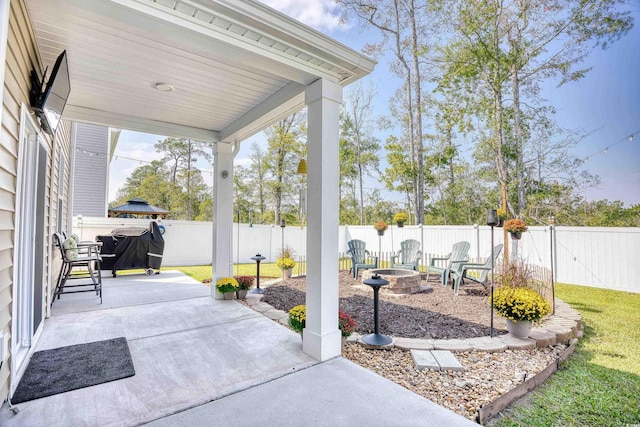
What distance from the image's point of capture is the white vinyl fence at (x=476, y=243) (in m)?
6.21

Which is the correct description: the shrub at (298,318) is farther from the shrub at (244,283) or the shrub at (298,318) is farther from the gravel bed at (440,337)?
the shrub at (244,283)

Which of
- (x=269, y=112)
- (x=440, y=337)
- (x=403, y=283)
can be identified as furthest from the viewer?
(x=403, y=283)

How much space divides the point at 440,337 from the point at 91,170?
10952 mm

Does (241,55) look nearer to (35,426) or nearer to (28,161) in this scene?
(28,161)

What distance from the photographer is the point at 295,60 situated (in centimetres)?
265

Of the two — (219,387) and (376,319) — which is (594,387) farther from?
(219,387)

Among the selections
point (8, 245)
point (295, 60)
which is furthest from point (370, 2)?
point (8, 245)

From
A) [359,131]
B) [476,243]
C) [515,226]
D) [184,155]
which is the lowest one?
[476,243]

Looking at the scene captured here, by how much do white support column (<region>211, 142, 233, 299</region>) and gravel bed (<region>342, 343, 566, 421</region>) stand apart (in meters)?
2.70

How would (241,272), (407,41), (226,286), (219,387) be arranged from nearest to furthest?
(219,387) < (226,286) < (241,272) < (407,41)

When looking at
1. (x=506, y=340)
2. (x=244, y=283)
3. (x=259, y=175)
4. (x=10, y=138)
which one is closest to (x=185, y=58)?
(x=10, y=138)

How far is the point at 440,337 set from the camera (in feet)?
11.3

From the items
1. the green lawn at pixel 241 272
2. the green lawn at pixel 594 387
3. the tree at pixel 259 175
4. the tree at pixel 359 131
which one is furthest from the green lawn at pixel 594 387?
the tree at pixel 259 175

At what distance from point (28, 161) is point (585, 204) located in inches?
521
